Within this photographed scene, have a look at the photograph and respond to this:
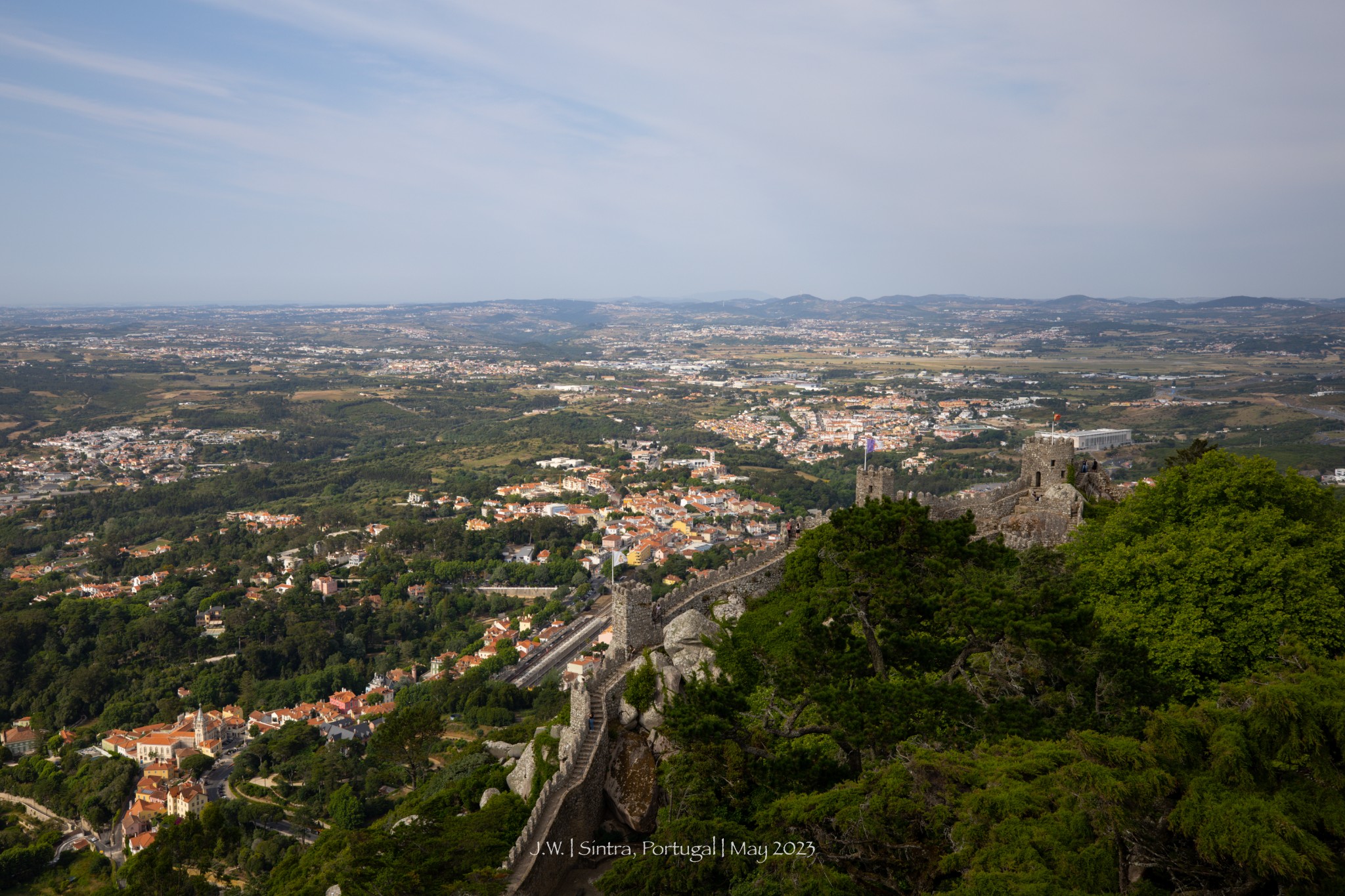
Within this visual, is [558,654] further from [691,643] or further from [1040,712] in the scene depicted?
[1040,712]

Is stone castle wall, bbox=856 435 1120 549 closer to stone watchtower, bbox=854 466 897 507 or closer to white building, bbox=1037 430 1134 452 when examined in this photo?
stone watchtower, bbox=854 466 897 507

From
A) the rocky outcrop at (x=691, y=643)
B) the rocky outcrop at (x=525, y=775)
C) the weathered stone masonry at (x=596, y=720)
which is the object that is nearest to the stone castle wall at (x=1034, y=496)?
the weathered stone masonry at (x=596, y=720)

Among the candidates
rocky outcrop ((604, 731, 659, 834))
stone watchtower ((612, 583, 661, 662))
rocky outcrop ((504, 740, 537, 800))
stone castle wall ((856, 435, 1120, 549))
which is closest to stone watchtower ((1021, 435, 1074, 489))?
stone castle wall ((856, 435, 1120, 549))

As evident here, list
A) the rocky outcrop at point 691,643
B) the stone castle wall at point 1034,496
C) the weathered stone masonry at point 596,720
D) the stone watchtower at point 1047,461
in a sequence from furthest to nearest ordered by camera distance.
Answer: the stone watchtower at point 1047,461 < the stone castle wall at point 1034,496 < the rocky outcrop at point 691,643 < the weathered stone masonry at point 596,720

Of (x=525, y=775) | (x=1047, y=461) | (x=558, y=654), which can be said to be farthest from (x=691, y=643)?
(x=558, y=654)

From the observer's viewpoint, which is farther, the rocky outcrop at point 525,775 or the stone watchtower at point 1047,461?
the stone watchtower at point 1047,461

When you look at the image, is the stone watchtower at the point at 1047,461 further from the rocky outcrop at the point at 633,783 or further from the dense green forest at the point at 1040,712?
the rocky outcrop at the point at 633,783
